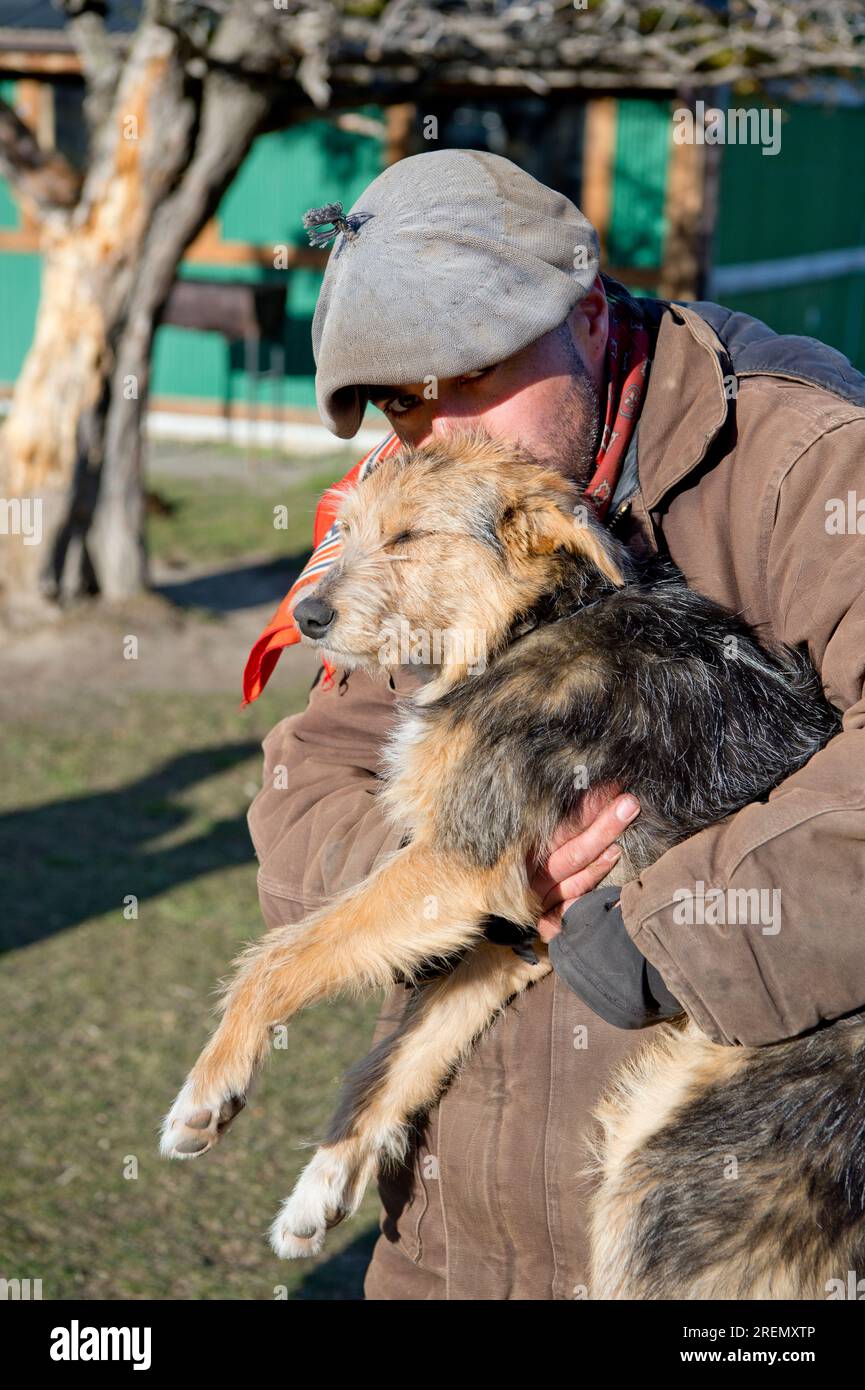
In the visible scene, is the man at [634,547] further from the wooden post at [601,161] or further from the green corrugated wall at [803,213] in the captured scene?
the green corrugated wall at [803,213]

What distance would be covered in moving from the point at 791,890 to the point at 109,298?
27.4 ft

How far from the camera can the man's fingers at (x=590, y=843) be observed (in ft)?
8.34

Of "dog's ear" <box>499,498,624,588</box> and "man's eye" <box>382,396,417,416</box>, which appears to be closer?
"dog's ear" <box>499,498,624,588</box>

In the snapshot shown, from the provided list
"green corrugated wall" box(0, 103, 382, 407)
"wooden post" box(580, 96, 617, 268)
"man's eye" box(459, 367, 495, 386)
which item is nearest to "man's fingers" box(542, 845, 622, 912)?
"man's eye" box(459, 367, 495, 386)

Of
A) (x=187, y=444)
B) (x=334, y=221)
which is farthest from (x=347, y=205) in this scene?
(x=334, y=221)

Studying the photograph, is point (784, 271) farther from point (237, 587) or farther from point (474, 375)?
point (474, 375)

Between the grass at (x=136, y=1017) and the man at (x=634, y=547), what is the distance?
70cm

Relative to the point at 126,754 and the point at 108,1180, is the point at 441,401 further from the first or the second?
the point at 126,754

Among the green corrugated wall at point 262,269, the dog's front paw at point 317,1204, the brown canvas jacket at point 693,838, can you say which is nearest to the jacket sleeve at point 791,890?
the brown canvas jacket at point 693,838

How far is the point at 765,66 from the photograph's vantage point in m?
8.89

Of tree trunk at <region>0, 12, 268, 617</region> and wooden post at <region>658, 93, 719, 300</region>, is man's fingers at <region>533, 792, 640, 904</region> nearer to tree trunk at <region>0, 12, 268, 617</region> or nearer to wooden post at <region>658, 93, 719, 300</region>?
tree trunk at <region>0, 12, 268, 617</region>

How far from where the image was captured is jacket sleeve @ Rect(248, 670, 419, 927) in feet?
9.31

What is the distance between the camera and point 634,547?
9.12 ft

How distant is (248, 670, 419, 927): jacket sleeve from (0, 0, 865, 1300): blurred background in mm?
1827
